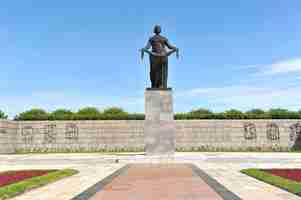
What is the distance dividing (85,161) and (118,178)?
7.58 metres

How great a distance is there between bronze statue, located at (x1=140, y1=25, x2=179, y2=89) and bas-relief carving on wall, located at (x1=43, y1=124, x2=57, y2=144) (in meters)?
15.0

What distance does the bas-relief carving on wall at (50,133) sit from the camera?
30969 mm

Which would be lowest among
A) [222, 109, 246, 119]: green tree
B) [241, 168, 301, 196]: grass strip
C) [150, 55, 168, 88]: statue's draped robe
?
[241, 168, 301, 196]: grass strip

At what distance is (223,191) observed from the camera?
8.34m

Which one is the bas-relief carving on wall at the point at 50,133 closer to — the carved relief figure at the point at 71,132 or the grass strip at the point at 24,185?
the carved relief figure at the point at 71,132

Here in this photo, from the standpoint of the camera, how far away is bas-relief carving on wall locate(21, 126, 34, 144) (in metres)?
31.0

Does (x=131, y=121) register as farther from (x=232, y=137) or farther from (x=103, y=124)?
(x=232, y=137)

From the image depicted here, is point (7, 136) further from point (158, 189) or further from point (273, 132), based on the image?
point (158, 189)

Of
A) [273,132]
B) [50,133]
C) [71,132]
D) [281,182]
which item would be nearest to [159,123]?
[281,182]

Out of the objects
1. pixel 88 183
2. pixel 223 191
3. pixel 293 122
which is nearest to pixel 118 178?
pixel 88 183

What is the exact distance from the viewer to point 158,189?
867 cm

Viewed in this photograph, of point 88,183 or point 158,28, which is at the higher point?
point 158,28

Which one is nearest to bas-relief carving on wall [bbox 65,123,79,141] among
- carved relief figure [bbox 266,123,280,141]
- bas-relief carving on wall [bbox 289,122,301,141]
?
carved relief figure [bbox 266,123,280,141]

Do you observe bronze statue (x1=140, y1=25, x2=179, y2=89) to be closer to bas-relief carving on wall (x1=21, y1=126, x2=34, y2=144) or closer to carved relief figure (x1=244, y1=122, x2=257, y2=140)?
carved relief figure (x1=244, y1=122, x2=257, y2=140)
